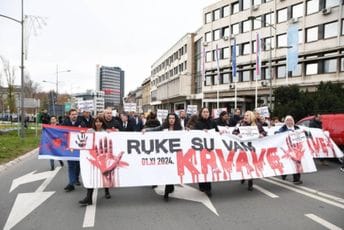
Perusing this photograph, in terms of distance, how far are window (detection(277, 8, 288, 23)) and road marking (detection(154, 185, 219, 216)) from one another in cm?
4182

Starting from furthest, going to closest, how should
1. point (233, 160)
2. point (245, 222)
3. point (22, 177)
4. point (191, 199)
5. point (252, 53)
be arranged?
point (252, 53) → point (22, 177) → point (233, 160) → point (191, 199) → point (245, 222)

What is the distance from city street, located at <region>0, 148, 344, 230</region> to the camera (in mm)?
5852

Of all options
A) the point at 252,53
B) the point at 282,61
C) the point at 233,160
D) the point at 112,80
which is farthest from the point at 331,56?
the point at 112,80

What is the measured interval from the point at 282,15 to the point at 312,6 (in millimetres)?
4548

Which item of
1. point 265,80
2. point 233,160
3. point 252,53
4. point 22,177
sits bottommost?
point 22,177

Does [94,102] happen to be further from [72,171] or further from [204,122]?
[204,122]

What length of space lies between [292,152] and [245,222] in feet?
11.9

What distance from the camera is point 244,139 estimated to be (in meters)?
8.47

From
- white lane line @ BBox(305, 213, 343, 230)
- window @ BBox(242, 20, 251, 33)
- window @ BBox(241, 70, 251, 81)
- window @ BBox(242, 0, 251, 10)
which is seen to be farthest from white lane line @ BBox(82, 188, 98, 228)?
window @ BBox(242, 0, 251, 10)

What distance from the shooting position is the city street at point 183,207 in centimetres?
585

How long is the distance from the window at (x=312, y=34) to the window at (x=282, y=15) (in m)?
3.89

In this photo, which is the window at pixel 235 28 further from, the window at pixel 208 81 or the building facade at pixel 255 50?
the window at pixel 208 81

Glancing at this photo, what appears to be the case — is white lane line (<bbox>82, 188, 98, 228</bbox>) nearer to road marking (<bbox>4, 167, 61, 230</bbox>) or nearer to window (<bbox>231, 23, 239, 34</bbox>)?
road marking (<bbox>4, 167, 61, 230</bbox>)

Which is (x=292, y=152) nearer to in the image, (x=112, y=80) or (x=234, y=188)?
(x=234, y=188)
